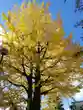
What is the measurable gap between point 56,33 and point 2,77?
2399 mm

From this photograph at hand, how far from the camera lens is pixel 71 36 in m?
8.46

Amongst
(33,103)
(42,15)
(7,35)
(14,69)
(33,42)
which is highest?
(42,15)

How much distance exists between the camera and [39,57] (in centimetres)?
771

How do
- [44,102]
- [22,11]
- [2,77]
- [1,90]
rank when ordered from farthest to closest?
[44,102]
[22,11]
[1,90]
[2,77]

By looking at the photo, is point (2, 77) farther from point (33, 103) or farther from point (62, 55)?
point (62, 55)

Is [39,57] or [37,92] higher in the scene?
[39,57]

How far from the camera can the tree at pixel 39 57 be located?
7771 millimetres

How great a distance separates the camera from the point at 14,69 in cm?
802

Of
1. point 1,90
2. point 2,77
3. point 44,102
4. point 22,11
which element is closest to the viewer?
point 2,77

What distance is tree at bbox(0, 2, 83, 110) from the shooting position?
777 centimetres

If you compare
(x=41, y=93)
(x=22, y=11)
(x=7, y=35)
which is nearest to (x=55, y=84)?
(x=41, y=93)

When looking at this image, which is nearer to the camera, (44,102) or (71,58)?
(71,58)

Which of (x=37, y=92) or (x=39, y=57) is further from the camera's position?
(x=37, y=92)

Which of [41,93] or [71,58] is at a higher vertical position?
[71,58]
